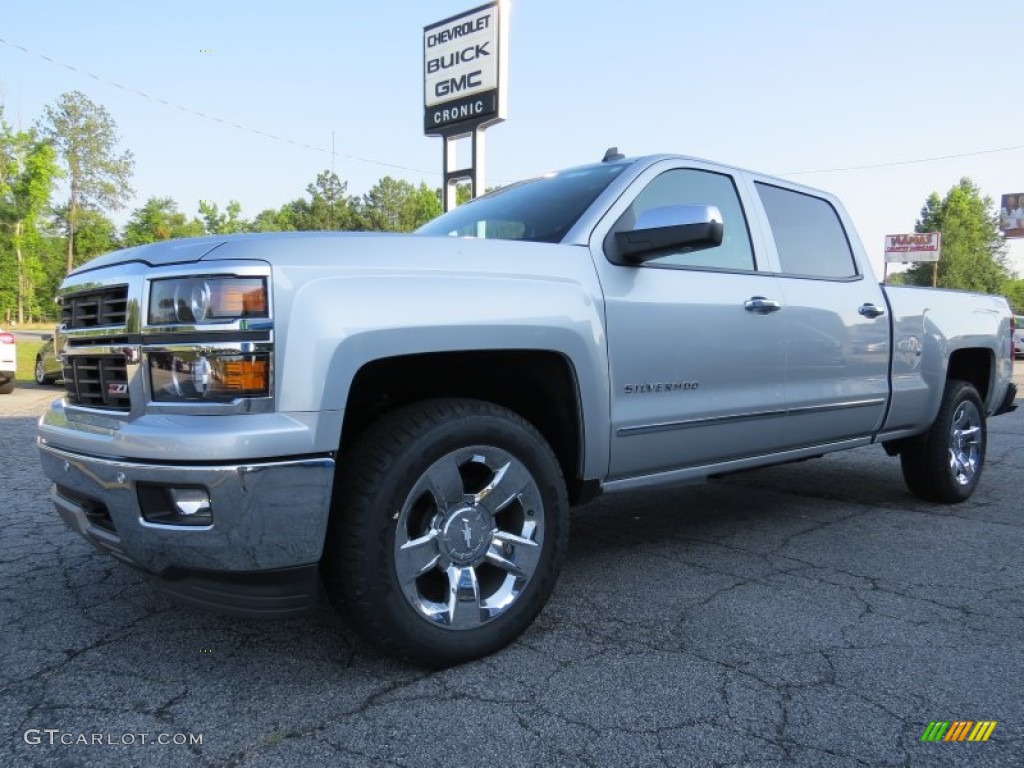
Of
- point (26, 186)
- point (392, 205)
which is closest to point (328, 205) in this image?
point (392, 205)

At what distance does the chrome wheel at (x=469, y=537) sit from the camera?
2373mm

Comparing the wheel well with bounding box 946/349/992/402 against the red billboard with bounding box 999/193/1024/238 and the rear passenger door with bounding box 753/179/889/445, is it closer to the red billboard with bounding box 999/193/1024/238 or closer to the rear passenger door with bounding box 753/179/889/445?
the rear passenger door with bounding box 753/179/889/445

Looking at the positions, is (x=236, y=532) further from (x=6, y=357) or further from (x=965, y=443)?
(x=6, y=357)

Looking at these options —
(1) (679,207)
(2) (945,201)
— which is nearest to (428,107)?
(1) (679,207)

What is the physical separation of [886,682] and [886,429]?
239 cm

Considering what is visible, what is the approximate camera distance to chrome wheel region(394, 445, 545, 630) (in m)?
2.37

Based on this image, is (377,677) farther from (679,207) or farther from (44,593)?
(679,207)

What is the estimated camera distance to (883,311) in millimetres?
4234

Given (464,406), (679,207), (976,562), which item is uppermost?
(679,207)

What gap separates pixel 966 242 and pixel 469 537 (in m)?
64.5

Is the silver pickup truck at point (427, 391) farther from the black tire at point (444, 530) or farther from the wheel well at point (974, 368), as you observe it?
the wheel well at point (974, 368)

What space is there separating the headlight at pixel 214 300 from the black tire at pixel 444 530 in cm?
54

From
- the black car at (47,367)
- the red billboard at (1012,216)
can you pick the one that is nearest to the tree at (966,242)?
the red billboard at (1012,216)

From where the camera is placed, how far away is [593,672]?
2.44 metres
